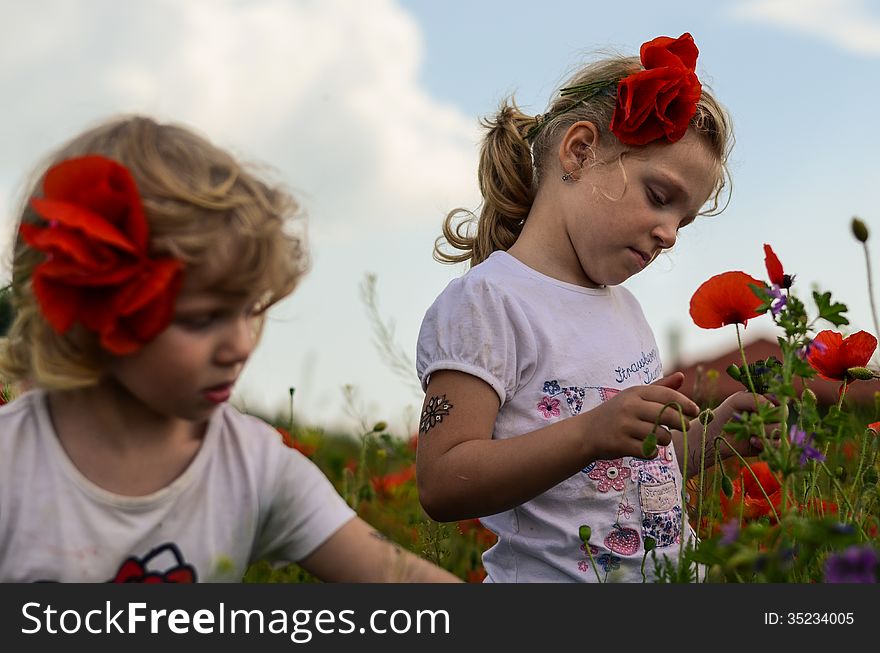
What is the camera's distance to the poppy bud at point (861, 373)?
236 centimetres

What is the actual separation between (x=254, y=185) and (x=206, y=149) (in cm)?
10

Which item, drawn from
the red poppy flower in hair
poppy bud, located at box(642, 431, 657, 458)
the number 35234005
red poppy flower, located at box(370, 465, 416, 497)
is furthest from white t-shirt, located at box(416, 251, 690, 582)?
red poppy flower, located at box(370, 465, 416, 497)

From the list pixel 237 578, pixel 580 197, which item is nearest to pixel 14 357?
pixel 237 578

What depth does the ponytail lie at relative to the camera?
2988mm

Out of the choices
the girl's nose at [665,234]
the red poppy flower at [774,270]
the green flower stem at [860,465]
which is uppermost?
the girl's nose at [665,234]

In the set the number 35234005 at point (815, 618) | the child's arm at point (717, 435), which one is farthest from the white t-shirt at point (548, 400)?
the number 35234005 at point (815, 618)

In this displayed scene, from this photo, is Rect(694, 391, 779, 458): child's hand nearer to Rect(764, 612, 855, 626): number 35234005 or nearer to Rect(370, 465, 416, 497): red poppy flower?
Rect(764, 612, 855, 626): number 35234005

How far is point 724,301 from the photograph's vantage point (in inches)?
96.6

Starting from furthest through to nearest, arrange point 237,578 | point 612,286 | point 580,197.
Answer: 1. point 612,286
2. point 580,197
3. point 237,578

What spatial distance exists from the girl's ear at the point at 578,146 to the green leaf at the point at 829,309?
0.96 m

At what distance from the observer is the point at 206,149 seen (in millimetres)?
1814

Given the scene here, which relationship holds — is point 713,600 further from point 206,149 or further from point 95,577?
point 206,149

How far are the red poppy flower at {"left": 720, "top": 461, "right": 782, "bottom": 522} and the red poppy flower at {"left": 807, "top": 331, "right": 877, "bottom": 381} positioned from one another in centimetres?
27

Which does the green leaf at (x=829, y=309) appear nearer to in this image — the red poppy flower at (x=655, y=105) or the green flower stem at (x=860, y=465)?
the green flower stem at (x=860, y=465)
